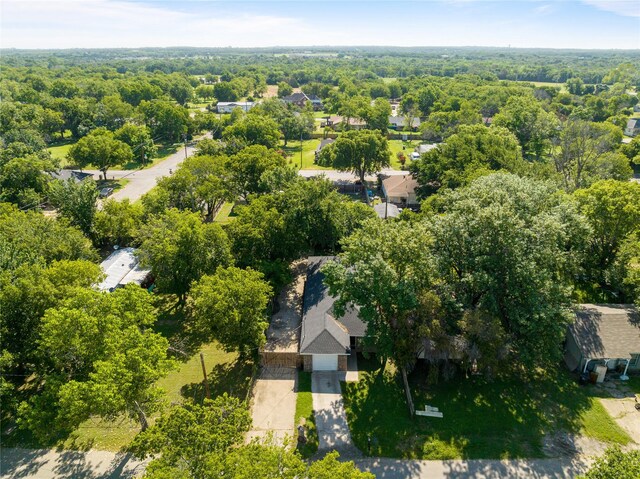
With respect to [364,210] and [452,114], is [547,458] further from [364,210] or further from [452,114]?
[452,114]

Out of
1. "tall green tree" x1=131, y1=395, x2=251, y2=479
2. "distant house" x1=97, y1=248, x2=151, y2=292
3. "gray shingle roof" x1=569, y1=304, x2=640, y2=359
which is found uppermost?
"tall green tree" x1=131, y1=395, x2=251, y2=479

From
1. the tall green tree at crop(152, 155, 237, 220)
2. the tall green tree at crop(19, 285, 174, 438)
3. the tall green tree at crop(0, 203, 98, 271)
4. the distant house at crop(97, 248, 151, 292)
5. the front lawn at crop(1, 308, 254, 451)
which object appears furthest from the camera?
the tall green tree at crop(152, 155, 237, 220)

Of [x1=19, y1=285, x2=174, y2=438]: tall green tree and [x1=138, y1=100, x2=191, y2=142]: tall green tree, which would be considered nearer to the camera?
[x1=19, y1=285, x2=174, y2=438]: tall green tree

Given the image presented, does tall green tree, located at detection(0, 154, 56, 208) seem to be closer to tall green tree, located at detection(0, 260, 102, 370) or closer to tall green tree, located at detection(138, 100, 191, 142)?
tall green tree, located at detection(0, 260, 102, 370)

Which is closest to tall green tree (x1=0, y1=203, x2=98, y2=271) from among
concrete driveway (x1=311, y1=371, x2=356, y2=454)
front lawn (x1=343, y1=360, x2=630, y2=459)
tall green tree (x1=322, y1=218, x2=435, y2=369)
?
→ concrete driveway (x1=311, y1=371, x2=356, y2=454)

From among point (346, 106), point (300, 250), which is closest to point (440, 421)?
point (300, 250)

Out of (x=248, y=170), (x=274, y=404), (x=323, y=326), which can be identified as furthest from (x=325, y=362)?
(x=248, y=170)
